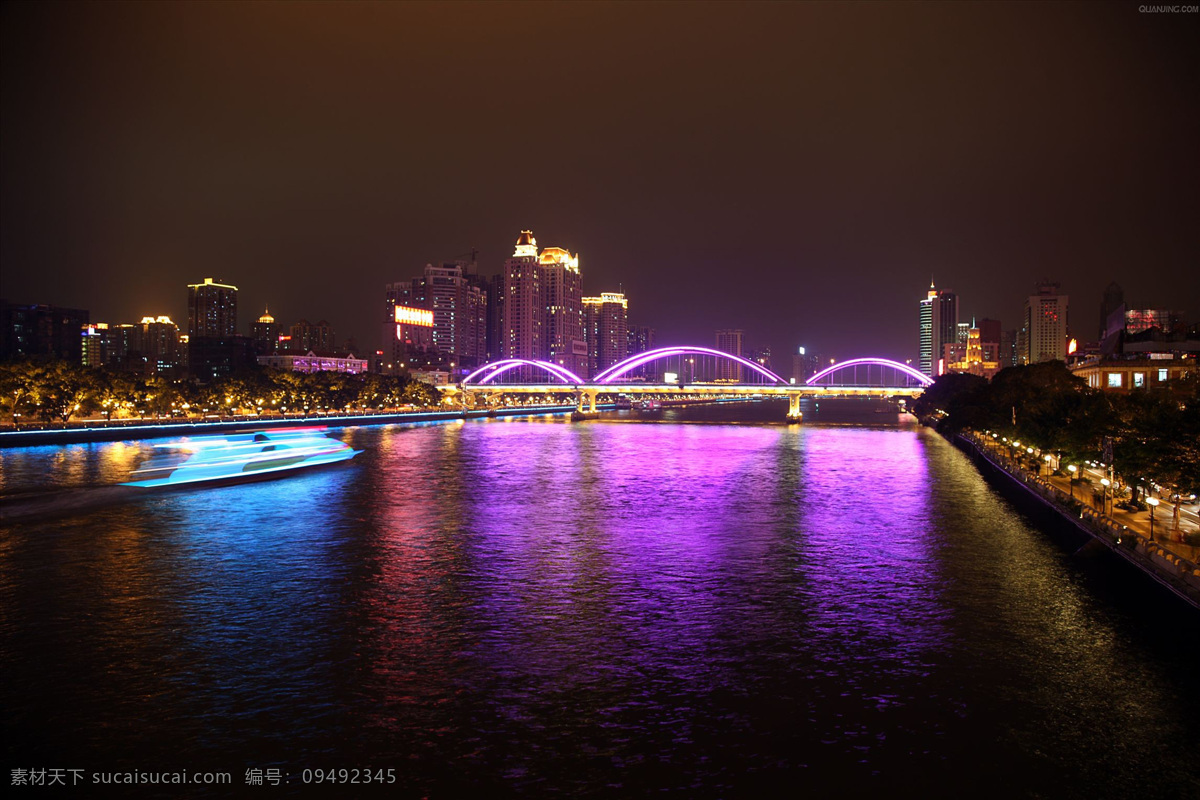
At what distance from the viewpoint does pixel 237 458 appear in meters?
41.9

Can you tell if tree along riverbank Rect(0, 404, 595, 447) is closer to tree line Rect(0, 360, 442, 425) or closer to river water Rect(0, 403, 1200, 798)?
tree line Rect(0, 360, 442, 425)

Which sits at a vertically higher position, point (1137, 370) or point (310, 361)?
point (310, 361)

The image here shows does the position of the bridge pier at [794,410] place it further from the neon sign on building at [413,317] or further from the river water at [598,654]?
the neon sign on building at [413,317]

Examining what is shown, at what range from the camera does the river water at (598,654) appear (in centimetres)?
1071

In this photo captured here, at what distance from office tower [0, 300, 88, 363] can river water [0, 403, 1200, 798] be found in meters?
136

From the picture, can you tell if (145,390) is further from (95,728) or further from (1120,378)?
(1120,378)

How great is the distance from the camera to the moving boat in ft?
126

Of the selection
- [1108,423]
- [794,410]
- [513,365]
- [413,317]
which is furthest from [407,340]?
[1108,423]

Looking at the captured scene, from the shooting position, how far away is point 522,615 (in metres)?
17.0

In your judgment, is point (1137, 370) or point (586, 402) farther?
point (586, 402)

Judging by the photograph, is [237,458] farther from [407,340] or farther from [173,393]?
[407,340]

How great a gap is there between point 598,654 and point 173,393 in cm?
7571

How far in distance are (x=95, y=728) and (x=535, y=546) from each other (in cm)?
1406

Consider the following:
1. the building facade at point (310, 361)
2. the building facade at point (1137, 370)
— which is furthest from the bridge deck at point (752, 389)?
the building facade at point (1137, 370)
